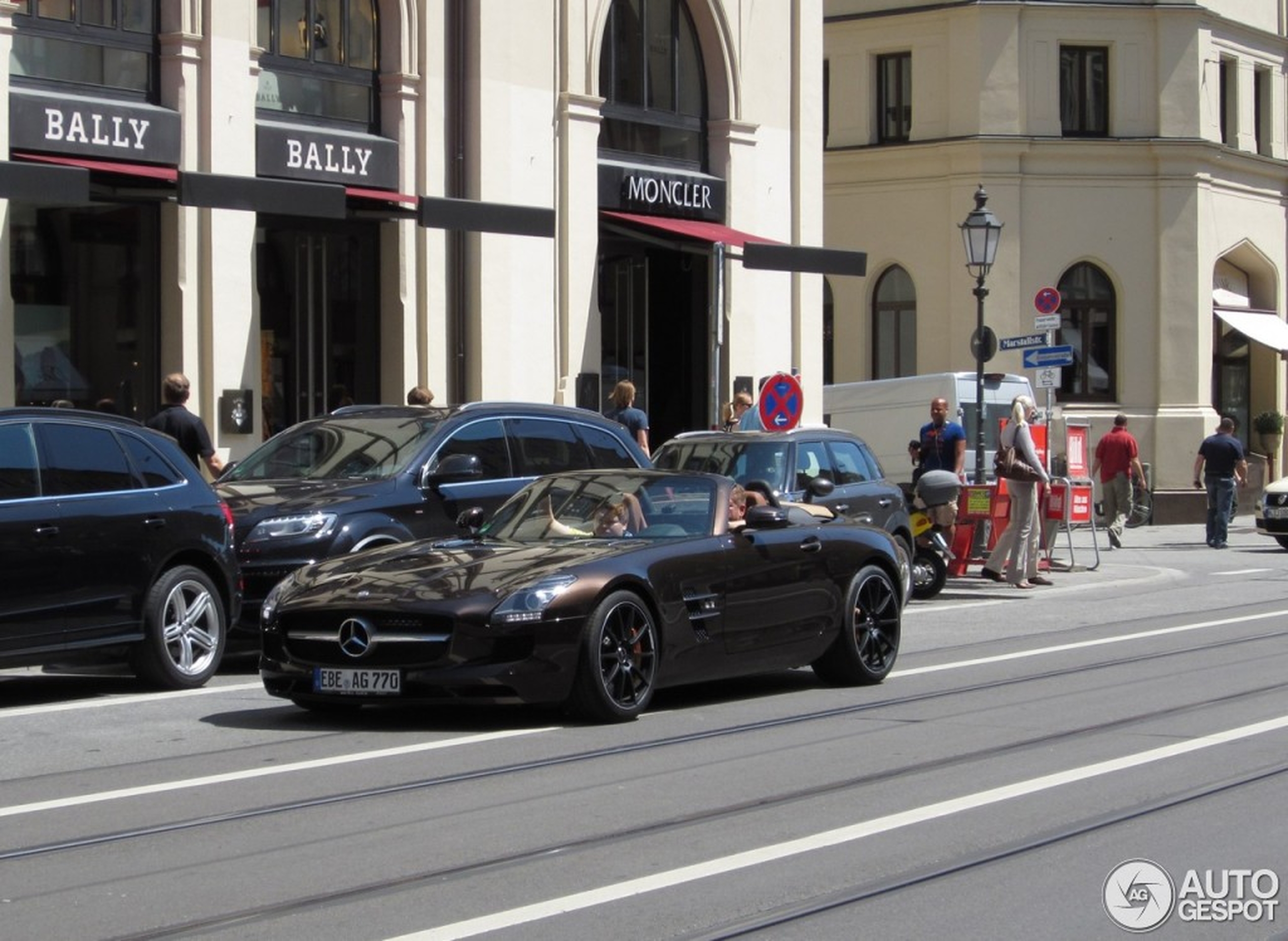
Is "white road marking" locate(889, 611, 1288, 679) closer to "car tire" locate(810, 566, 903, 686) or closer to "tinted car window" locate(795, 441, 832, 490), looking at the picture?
"car tire" locate(810, 566, 903, 686)

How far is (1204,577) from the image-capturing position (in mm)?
23359

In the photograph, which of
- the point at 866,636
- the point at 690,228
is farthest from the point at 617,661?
the point at 690,228

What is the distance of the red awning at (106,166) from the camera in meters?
19.8

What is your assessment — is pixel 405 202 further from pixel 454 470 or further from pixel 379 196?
pixel 454 470

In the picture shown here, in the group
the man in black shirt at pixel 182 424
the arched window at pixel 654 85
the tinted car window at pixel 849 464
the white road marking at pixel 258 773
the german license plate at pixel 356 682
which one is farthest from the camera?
the arched window at pixel 654 85

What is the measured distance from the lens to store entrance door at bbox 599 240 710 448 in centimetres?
2838

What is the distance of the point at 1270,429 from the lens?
41.2 m

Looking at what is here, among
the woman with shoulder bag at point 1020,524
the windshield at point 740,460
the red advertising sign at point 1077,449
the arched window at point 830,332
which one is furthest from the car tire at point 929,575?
the arched window at point 830,332

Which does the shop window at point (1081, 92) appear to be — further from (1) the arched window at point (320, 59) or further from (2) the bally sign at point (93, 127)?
(2) the bally sign at point (93, 127)

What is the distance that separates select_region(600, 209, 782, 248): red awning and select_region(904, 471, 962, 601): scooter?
649 cm

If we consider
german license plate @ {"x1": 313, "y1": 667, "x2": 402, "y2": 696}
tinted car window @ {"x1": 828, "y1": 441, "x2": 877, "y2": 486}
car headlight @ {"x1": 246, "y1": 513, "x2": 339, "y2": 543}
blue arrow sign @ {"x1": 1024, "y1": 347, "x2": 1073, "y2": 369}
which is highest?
blue arrow sign @ {"x1": 1024, "y1": 347, "x2": 1073, "y2": 369}

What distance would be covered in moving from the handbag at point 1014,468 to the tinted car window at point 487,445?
22.9 ft

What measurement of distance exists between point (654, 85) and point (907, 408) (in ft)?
24.0

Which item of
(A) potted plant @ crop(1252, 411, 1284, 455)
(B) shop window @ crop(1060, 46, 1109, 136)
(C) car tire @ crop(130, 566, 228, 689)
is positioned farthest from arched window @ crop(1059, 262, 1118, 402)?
(C) car tire @ crop(130, 566, 228, 689)
